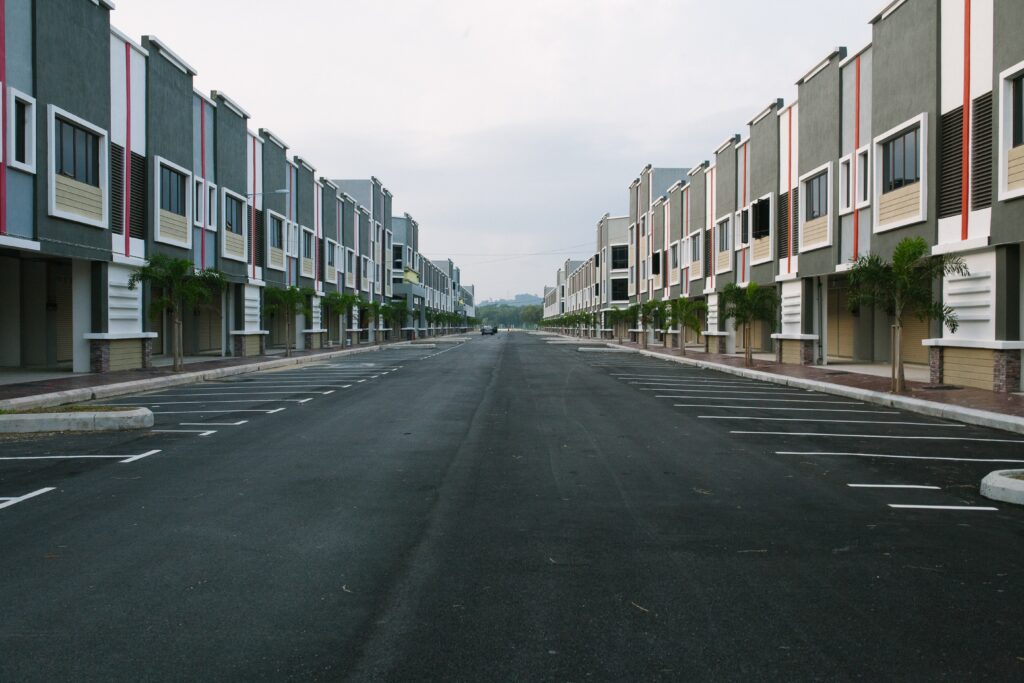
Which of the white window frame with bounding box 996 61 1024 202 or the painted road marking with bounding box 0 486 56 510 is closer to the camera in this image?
the painted road marking with bounding box 0 486 56 510

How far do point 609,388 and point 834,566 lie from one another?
46.4ft

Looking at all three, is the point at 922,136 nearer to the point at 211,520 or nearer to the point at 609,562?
the point at 609,562

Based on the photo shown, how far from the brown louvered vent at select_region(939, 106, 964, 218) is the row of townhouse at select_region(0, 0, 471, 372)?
23.4 m

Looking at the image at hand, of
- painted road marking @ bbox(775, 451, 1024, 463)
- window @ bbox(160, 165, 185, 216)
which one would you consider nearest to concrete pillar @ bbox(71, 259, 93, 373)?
window @ bbox(160, 165, 185, 216)

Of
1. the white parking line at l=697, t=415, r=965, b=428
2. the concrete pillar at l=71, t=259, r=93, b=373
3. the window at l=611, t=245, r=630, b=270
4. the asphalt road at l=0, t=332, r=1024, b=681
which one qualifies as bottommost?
the asphalt road at l=0, t=332, r=1024, b=681

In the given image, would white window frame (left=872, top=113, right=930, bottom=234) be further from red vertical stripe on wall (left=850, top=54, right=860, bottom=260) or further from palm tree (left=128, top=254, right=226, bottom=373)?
palm tree (left=128, top=254, right=226, bottom=373)

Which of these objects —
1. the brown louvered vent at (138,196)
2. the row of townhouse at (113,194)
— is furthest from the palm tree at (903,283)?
the brown louvered vent at (138,196)

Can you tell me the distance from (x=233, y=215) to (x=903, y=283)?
2749 centimetres

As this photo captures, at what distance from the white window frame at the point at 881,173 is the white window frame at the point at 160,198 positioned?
23.6 m

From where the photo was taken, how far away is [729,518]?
20.5ft

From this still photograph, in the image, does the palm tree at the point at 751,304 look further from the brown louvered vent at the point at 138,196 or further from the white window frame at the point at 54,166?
the white window frame at the point at 54,166

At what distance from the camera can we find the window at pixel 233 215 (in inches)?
1262

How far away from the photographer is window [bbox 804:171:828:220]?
25.6 m

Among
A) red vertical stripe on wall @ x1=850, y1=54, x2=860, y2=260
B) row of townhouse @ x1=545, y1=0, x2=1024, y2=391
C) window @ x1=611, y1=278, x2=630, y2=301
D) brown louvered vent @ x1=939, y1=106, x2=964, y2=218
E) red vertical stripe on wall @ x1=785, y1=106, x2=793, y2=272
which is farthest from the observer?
window @ x1=611, y1=278, x2=630, y2=301
